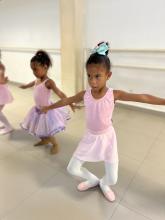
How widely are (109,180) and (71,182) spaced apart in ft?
1.12

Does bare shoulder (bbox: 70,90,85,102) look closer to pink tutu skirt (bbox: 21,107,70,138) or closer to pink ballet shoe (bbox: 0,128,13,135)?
pink tutu skirt (bbox: 21,107,70,138)

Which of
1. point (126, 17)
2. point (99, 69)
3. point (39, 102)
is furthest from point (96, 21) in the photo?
point (99, 69)

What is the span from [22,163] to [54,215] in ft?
2.19

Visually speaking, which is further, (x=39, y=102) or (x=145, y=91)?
(x=145, y=91)

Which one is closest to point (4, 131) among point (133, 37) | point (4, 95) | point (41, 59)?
point (4, 95)

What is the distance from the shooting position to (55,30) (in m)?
4.03

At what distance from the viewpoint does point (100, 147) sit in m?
1.29

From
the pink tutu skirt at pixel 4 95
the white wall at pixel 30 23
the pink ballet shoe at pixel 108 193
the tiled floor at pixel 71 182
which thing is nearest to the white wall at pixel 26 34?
the white wall at pixel 30 23

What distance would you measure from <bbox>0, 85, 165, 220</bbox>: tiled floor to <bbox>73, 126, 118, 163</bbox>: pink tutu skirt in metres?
0.31

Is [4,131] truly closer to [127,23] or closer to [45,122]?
[45,122]

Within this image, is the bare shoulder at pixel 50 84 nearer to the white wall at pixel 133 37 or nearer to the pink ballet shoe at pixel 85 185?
the pink ballet shoe at pixel 85 185

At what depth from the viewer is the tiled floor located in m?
1.28

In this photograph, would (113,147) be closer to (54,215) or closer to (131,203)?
(131,203)

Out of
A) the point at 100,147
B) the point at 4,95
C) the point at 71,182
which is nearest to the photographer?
the point at 100,147
